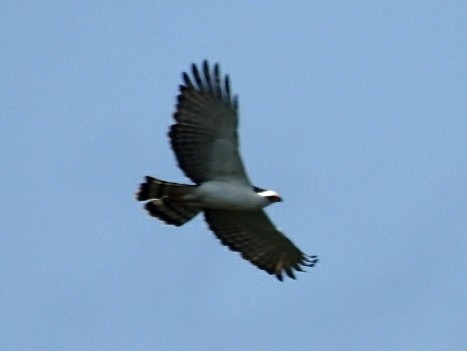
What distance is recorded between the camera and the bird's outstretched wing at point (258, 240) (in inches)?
1289

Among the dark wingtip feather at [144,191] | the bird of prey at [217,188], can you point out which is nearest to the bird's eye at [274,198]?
the bird of prey at [217,188]

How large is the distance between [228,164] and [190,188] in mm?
856

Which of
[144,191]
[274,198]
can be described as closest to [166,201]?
[144,191]

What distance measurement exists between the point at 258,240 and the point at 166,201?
1.99 m

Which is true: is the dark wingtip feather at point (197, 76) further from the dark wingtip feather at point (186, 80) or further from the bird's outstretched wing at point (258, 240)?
the bird's outstretched wing at point (258, 240)

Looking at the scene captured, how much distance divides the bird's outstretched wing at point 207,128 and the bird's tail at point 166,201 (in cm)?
49

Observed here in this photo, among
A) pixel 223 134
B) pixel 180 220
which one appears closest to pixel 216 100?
pixel 223 134

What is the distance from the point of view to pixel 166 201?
105 feet

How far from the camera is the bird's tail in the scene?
104 ft

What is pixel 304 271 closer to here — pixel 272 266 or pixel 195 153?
pixel 272 266

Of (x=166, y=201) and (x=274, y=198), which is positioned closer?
(x=274, y=198)

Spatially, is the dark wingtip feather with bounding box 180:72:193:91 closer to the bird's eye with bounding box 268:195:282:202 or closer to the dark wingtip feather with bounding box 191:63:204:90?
the dark wingtip feather with bounding box 191:63:204:90

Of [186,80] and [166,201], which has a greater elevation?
[186,80]

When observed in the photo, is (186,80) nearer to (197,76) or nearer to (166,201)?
(197,76)
